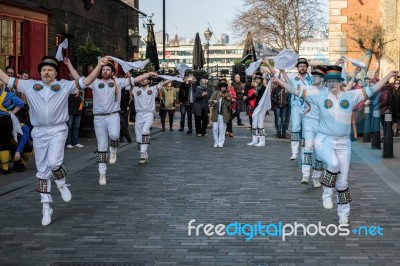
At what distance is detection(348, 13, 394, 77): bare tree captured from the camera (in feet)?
110

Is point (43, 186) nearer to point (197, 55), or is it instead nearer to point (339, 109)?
point (339, 109)

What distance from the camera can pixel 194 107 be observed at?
66.1 feet

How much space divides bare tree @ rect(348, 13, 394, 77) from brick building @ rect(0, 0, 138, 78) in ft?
40.9

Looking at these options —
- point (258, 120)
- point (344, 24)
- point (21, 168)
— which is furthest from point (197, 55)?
point (21, 168)

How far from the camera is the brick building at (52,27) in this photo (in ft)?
56.5

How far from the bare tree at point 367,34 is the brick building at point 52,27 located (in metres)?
12.5

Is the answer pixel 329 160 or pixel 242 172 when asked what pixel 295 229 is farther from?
Answer: pixel 242 172

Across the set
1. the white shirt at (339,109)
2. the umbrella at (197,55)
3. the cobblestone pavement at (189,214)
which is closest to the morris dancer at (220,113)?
the cobblestone pavement at (189,214)

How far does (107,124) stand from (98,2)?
15583 millimetres

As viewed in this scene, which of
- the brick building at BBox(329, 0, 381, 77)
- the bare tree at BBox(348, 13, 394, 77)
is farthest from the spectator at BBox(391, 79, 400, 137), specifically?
the brick building at BBox(329, 0, 381, 77)

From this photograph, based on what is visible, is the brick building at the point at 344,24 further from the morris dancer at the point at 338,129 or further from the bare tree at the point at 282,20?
the morris dancer at the point at 338,129

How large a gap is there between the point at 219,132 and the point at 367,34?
1979cm

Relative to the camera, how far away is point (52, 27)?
20094 millimetres

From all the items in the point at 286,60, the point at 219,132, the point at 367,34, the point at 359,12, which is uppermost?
the point at 359,12
